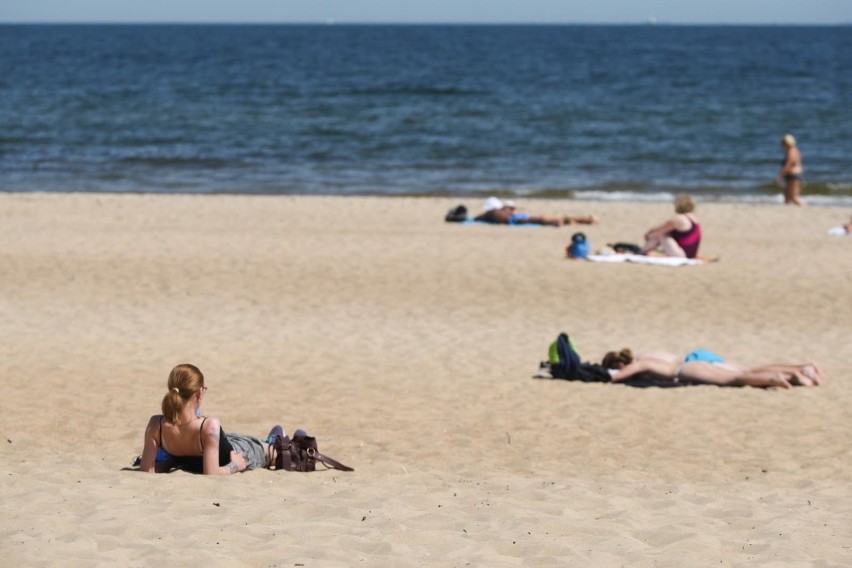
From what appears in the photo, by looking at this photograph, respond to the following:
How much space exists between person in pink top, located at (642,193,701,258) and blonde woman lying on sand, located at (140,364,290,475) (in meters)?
10.3

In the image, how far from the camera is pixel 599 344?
12297 mm

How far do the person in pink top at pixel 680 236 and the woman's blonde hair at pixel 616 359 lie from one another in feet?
19.4

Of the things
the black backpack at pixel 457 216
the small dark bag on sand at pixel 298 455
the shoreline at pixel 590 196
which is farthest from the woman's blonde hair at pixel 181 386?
the shoreline at pixel 590 196

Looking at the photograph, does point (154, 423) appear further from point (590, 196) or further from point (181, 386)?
point (590, 196)

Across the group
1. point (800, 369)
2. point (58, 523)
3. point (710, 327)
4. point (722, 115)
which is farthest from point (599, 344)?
point (722, 115)

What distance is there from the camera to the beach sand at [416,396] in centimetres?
590

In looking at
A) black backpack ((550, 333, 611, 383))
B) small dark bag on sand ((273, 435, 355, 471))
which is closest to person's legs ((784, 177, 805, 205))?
black backpack ((550, 333, 611, 383))

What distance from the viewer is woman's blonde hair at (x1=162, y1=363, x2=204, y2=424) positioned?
700 cm

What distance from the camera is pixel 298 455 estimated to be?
7574mm

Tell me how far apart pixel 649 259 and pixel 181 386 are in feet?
→ 33.8

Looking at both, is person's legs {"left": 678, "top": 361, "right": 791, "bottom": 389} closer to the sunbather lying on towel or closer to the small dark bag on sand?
the small dark bag on sand

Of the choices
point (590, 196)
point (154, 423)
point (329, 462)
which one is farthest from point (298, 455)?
point (590, 196)

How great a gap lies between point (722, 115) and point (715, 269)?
97.3ft

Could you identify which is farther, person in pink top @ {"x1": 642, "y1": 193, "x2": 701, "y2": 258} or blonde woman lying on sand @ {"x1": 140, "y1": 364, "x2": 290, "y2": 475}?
person in pink top @ {"x1": 642, "y1": 193, "x2": 701, "y2": 258}
